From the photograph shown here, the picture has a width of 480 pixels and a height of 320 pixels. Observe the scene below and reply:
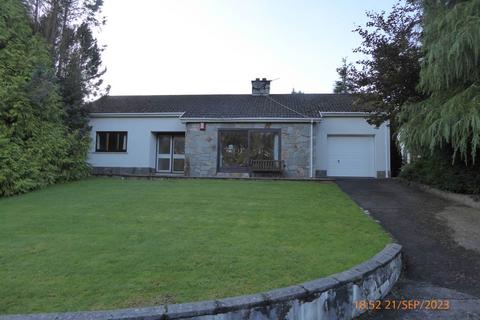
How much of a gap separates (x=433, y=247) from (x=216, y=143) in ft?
36.3

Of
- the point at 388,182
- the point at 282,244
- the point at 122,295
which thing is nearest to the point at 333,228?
the point at 282,244

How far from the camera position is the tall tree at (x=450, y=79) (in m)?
6.58

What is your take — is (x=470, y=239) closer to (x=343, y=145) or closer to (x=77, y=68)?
(x=343, y=145)

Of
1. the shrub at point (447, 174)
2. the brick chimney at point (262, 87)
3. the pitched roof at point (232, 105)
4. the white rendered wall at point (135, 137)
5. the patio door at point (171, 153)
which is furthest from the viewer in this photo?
the brick chimney at point (262, 87)

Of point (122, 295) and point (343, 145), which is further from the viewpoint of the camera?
point (343, 145)

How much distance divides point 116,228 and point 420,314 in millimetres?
4242

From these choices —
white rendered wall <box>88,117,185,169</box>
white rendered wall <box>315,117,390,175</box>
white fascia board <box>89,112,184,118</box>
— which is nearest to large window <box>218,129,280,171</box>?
white rendered wall <box>315,117,390,175</box>

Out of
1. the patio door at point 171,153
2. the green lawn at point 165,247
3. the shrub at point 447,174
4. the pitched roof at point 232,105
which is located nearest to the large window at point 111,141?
the pitched roof at point 232,105

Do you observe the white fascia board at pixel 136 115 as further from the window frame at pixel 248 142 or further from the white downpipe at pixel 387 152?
the white downpipe at pixel 387 152

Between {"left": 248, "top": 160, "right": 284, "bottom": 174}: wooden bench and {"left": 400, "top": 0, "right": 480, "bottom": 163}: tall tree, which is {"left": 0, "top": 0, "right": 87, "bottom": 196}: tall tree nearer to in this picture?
{"left": 248, "top": 160, "right": 284, "bottom": 174}: wooden bench

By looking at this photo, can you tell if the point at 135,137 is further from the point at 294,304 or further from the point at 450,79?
the point at 294,304

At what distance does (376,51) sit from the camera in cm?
1054

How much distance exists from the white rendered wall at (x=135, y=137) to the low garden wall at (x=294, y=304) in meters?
13.9

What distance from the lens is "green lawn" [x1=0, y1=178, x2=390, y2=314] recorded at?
3.30 m
